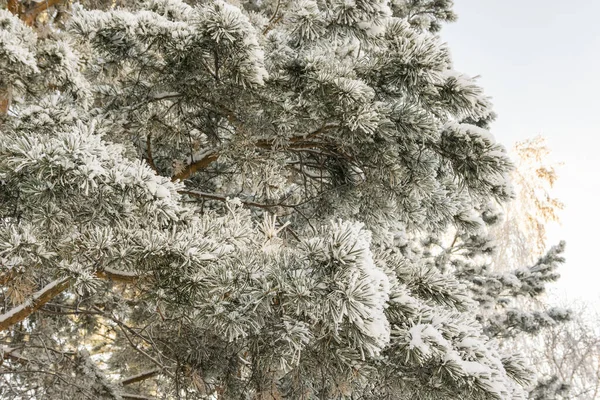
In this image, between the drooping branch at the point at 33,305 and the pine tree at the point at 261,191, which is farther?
the drooping branch at the point at 33,305

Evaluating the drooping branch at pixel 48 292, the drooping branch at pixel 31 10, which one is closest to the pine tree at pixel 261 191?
the drooping branch at pixel 48 292

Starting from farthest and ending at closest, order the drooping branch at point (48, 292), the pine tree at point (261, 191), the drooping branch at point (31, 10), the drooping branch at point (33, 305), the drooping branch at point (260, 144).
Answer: the drooping branch at point (31, 10) < the drooping branch at point (260, 144) < the drooping branch at point (33, 305) < the drooping branch at point (48, 292) < the pine tree at point (261, 191)

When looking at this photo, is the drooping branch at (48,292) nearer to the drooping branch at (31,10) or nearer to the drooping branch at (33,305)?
the drooping branch at (33,305)

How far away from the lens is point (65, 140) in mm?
1479

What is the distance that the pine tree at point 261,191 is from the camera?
1.49 metres

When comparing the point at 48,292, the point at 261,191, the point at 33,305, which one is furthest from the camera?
the point at 261,191

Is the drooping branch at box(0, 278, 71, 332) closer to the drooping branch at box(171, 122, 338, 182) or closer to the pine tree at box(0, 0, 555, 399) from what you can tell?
the pine tree at box(0, 0, 555, 399)

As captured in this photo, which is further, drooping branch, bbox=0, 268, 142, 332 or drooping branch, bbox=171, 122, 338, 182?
drooping branch, bbox=171, 122, 338, 182

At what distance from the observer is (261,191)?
2906mm

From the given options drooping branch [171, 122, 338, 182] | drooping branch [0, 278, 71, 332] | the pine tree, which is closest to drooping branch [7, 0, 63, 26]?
the pine tree

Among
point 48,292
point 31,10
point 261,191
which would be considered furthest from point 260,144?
point 31,10

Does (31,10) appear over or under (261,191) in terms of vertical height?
over

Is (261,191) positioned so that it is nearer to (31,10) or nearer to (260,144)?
(260,144)

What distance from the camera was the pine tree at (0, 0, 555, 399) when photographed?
1490mm
